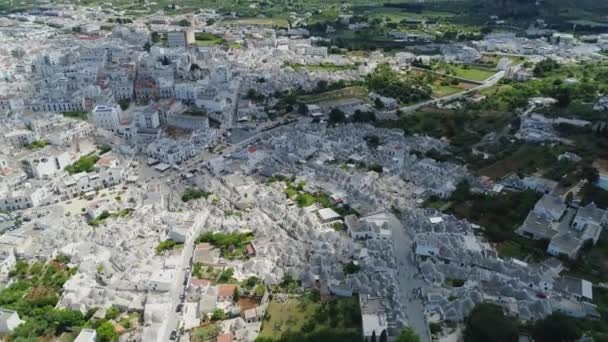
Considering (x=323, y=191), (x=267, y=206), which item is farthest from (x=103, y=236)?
(x=323, y=191)

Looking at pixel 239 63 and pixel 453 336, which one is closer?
pixel 453 336

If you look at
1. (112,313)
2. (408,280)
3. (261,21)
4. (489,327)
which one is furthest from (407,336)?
(261,21)

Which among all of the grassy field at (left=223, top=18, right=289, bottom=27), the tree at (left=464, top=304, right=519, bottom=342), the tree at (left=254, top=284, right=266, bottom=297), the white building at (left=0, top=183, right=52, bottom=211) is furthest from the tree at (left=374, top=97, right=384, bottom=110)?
the grassy field at (left=223, top=18, right=289, bottom=27)

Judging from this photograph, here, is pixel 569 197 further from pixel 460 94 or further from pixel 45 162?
pixel 45 162

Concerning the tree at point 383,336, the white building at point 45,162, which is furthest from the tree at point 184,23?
the tree at point 383,336

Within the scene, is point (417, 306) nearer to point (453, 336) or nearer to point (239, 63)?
point (453, 336)

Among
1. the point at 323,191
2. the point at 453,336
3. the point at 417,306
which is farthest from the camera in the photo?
the point at 323,191
